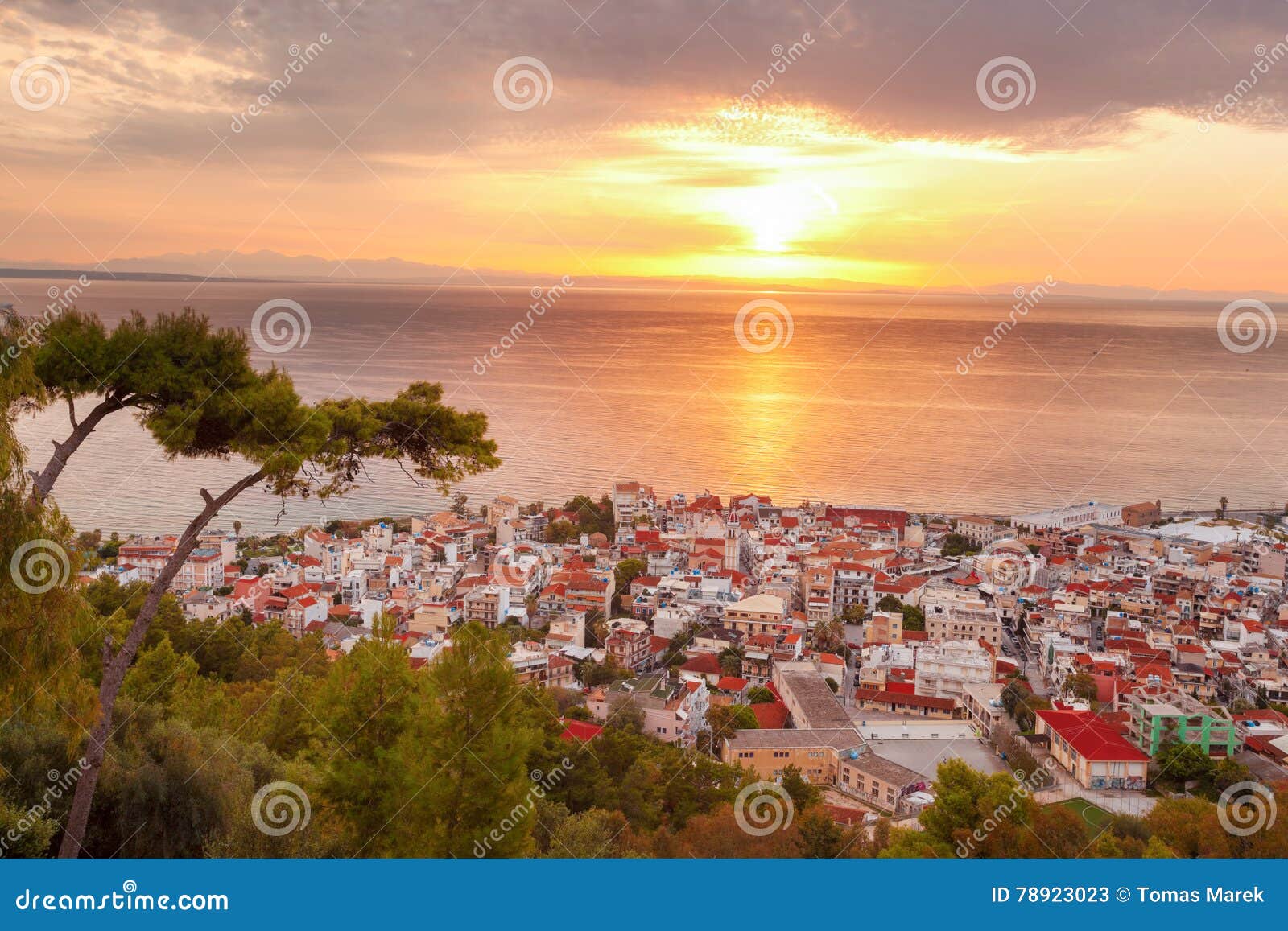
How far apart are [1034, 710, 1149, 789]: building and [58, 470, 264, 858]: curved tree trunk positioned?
7.10 meters

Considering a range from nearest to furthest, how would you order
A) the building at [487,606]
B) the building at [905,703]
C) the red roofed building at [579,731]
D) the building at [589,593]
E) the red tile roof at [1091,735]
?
1. the red roofed building at [579,731]
2. the red tile roof at [1091,735]
3. the building at [905,703]
4. the building at [487,606]
5. the building at [589,593]

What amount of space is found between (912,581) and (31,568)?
11.8 meters

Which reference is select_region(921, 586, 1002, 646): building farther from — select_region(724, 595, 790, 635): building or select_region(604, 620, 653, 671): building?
select_region(604, 620, 653, 671): building

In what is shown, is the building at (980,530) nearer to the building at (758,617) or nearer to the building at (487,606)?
the building at (758,617)

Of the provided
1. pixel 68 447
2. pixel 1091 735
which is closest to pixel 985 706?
pixel 1091 735

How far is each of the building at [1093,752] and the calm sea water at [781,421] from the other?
25.2 ft

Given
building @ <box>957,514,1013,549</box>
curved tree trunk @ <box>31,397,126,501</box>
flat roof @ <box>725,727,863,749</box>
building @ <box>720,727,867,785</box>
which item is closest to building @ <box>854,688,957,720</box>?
flat roof @ <box>725,727,863,749</box>

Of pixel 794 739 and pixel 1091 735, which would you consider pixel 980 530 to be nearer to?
pixel 1091 735

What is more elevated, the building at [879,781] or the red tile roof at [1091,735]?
the red tile roof at [1091,735]

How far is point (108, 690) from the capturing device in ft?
8.45

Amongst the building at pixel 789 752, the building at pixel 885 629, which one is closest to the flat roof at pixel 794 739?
the building at pixel 789 752

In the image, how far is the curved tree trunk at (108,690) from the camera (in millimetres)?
2475

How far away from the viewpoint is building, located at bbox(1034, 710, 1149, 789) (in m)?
7.06

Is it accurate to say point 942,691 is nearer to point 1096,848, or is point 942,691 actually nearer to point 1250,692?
point 1250,692
